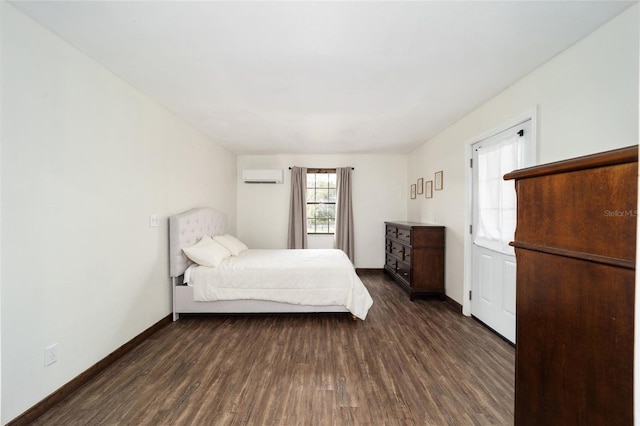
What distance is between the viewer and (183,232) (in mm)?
2879

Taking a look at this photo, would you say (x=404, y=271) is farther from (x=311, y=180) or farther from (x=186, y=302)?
(x=186, y=302)

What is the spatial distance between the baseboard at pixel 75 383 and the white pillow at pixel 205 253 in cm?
76

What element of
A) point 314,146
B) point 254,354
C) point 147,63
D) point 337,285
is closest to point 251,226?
point 314,146

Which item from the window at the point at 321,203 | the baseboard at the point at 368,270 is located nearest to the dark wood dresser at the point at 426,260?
the baseboard at the point at 368,270

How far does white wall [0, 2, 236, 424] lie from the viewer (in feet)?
4.64

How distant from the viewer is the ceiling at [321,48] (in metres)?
1.41

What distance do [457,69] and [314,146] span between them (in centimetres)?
260

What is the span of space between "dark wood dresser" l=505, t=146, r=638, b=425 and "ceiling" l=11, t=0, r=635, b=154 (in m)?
1.22

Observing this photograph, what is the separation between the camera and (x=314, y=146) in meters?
4.30

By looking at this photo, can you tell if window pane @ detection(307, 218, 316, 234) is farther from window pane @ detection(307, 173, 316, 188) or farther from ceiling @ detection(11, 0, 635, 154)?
ceiling @ detection(11, 0, 635, 154)

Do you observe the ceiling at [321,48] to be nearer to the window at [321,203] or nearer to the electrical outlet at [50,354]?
the electrical outlet at [50,354]

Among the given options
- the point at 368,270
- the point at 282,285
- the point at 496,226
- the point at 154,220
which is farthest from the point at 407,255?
the point at 154,220

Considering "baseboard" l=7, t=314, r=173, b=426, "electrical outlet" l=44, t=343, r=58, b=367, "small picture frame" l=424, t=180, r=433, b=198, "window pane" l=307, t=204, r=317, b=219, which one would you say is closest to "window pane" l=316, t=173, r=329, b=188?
"window pane" l=307, t=204, r=317, b=219

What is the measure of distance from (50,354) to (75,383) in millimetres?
331
